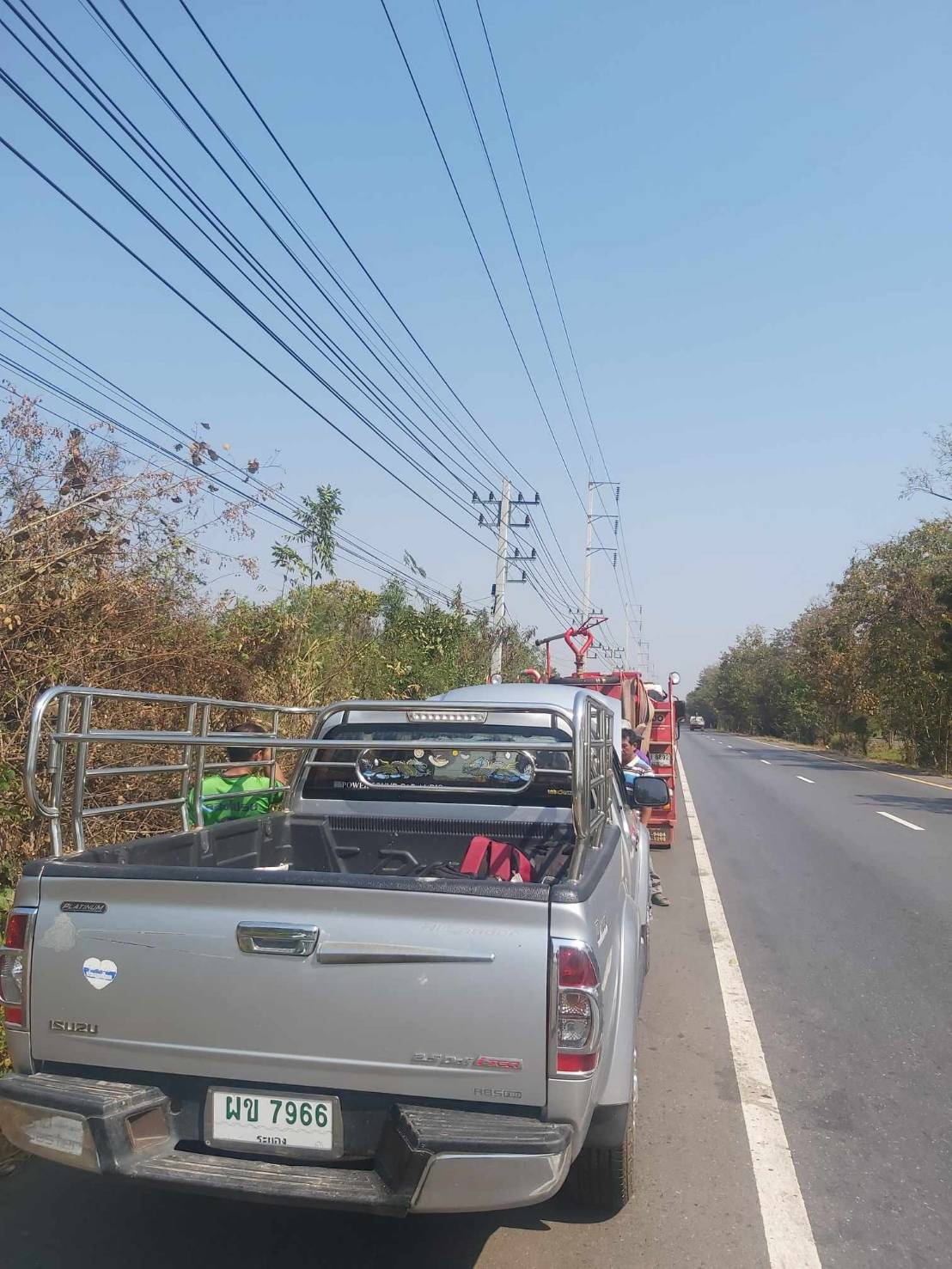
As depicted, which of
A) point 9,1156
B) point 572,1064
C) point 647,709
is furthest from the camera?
point 647,709

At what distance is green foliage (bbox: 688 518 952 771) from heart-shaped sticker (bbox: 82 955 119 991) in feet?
109

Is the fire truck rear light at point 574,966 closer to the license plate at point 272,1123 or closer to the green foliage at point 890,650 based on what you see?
the license plate at point 272,1123

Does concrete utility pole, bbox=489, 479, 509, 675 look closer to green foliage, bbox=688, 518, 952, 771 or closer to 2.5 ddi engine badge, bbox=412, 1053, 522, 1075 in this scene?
green foliage, bbox=688, 518, 952, 771

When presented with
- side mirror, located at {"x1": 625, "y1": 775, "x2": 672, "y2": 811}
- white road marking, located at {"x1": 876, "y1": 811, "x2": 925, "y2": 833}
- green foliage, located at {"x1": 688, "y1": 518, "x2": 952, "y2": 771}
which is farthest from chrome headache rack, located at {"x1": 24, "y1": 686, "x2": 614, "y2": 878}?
green foliage, located at {"x1": 688, "y1": 518, "x2": 952, "y2": 771}

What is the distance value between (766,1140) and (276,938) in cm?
259

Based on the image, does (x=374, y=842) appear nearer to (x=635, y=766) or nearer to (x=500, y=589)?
(x=635, y=766)

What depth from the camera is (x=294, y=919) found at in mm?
3104

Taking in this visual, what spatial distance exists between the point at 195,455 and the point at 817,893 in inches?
282

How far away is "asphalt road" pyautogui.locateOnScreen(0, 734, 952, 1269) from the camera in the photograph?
3.58 metres

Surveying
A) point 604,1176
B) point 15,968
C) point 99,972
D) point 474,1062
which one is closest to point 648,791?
point 604,1176

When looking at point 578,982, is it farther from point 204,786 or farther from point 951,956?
point 951,956

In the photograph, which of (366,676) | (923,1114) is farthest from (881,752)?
(923,1114)

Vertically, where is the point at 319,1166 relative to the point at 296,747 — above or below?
below

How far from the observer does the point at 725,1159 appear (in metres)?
4.27
